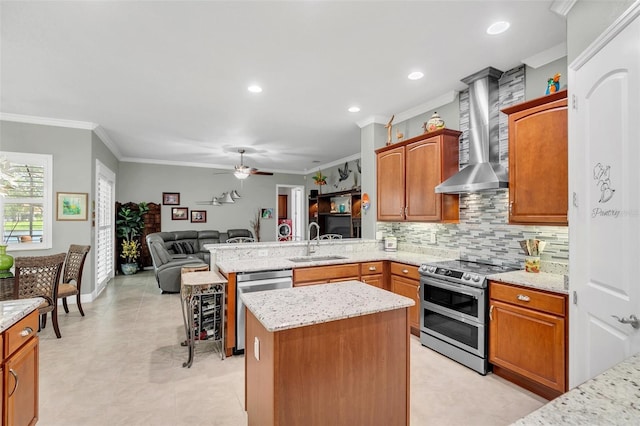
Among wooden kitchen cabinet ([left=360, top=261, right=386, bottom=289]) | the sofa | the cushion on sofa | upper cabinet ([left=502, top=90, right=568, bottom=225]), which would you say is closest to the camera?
upper cabinet ([left=502, top=90, right=568, bottom=225])

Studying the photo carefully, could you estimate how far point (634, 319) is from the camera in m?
1.33

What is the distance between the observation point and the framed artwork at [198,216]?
8.31 meters

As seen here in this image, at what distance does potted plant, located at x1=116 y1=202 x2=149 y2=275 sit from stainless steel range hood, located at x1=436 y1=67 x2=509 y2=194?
7.00m

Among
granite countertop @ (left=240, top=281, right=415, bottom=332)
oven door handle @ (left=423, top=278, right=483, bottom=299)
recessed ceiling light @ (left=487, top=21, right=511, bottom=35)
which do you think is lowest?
oven door handle @ (left=423, top=278, right=483, bottom=299)

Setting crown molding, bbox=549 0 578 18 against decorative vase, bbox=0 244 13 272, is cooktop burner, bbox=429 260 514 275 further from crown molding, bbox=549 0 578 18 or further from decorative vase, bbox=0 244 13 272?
decorative vase, bbox=0 244 13 272

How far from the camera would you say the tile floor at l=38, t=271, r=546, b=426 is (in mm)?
2143

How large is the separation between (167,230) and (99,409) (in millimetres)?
6337

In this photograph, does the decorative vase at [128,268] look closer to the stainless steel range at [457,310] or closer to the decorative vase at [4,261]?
the decorative vase at [4,261]

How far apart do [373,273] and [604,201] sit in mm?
2510

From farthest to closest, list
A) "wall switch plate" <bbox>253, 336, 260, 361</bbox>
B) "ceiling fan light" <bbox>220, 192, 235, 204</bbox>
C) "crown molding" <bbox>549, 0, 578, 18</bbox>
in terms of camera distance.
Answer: "ceiling fan light" <bbox>220, 192, 235, 204</bbox> → "crown molding" <bbox>549, 0, 578, 18</bbox> → "wall switch plate" <bbox>253, 336, 260, 361</bbox>

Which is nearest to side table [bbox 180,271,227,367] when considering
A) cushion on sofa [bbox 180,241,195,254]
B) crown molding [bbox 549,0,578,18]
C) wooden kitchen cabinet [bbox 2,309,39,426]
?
wooden kitchen cabinet [bbox 2,309,39,426]

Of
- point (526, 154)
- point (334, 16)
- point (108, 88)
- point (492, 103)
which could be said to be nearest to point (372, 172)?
point (492, 103)

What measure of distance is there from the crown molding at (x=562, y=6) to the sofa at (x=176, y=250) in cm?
570

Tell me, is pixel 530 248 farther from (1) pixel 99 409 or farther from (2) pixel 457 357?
(1) pixel 99 409
